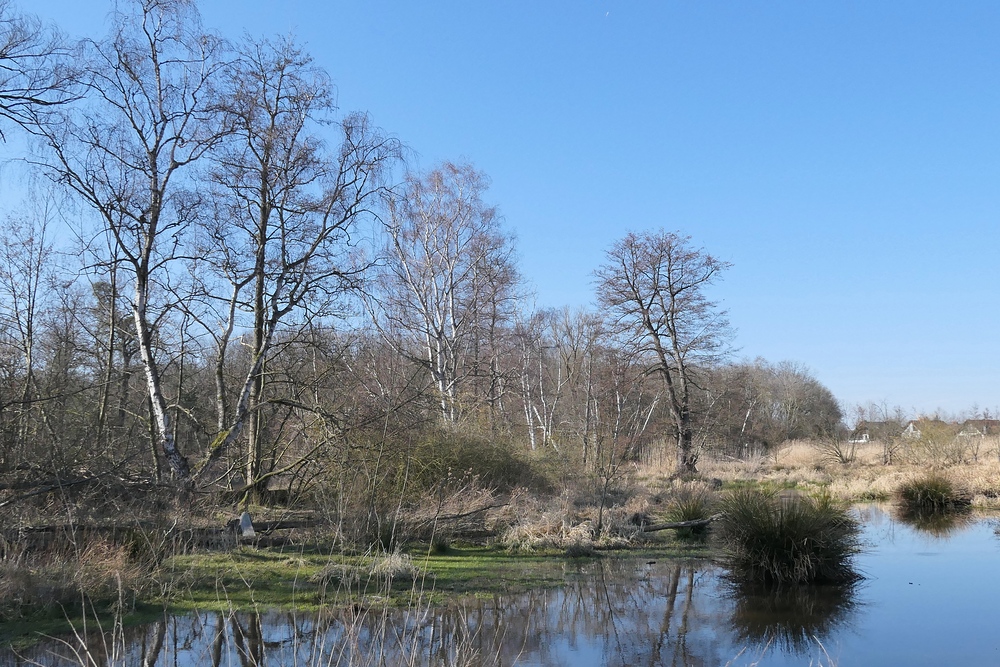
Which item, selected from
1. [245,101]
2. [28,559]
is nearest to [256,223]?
[245,101]

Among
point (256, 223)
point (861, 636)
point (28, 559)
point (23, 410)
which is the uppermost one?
point (256, 223)

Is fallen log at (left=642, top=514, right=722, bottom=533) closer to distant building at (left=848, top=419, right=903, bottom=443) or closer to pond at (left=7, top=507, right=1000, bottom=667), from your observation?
pond at (left=7, top=507, right=1000, bottom=667)

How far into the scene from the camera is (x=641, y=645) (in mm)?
7562

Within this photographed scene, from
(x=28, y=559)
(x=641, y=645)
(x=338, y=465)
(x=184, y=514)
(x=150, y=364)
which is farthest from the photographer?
(x=338, y=465)

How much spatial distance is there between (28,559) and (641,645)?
7063 mm

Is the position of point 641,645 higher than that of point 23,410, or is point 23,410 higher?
point 23,410

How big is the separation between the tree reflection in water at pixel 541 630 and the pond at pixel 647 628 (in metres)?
0.02

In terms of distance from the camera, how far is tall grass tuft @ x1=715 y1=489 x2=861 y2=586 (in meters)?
10.3

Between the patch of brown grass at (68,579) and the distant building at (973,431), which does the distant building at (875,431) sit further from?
A: the patch of brown grass at (68,579)

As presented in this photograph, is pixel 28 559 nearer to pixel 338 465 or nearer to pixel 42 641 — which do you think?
pixel 42 641

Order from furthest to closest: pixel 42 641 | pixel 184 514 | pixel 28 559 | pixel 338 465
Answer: pixel 338 465 < pixel 184 514 < pixel 28 559 < pixel 42 641

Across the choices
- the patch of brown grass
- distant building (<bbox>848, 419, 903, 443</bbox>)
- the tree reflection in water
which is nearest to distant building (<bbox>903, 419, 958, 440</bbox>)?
distant building (<bbox>848, 419, 903, 443</bbox>)

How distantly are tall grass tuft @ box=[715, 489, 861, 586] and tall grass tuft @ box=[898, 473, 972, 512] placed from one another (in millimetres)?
11227

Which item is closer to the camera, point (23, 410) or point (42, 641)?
point (42, 641)
